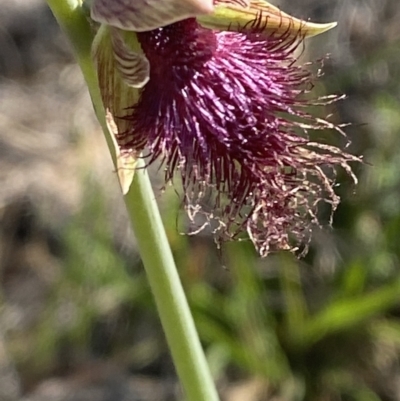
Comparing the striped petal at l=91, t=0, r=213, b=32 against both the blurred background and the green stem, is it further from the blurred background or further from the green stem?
the blurred background

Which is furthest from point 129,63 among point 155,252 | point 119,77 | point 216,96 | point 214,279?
point 214,279

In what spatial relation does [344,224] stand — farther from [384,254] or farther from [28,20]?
[28,20]

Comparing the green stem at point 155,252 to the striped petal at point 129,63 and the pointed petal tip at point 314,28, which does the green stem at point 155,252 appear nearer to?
the striped petal at point 129,63

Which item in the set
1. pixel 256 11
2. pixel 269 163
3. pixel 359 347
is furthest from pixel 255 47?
pixel 359 347

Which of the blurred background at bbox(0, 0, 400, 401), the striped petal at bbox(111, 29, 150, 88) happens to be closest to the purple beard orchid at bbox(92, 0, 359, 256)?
the striped petal at bbox(111, 29, 150, 88)

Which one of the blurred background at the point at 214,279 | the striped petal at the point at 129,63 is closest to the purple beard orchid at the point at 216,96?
the striped petal at the point at 129,63

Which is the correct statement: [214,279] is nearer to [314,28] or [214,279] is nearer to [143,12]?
[314,28]
